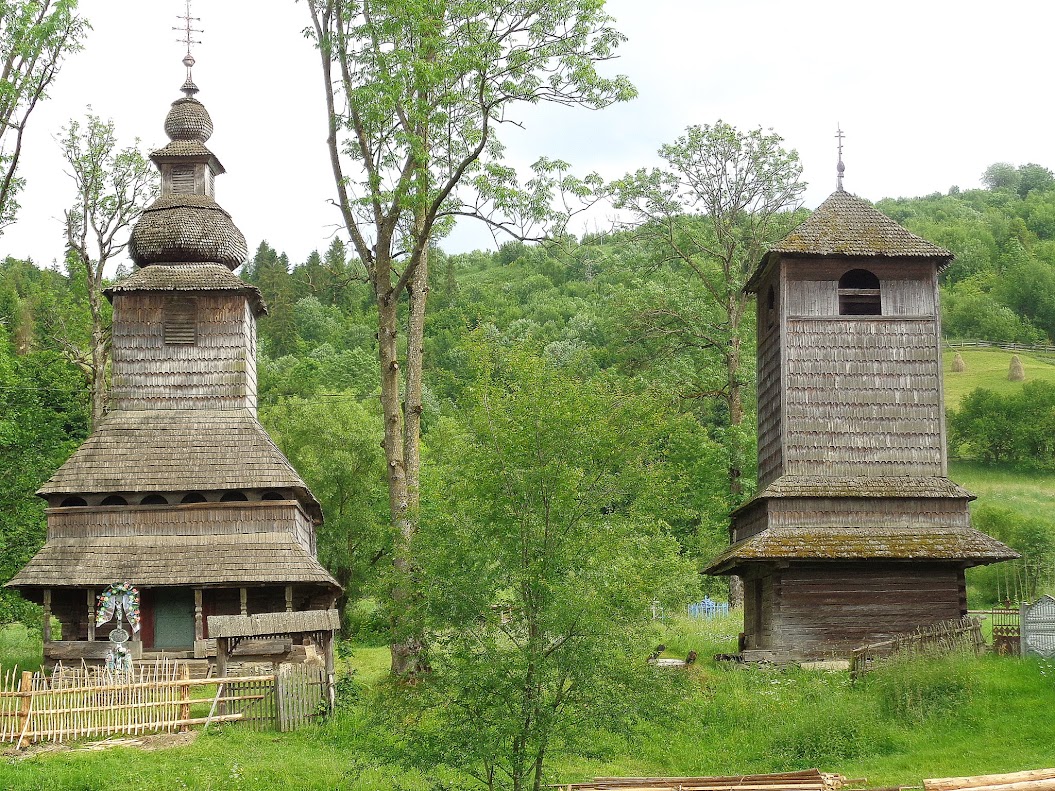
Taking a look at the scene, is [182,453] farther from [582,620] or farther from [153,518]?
[582,620]

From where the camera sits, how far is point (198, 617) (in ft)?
83.9

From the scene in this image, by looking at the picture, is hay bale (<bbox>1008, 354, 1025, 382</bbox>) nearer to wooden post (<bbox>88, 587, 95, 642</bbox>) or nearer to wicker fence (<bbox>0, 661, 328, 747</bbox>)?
wooden post (<bbox>88, 587, 95, 642</bbox>)

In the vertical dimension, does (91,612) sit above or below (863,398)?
below

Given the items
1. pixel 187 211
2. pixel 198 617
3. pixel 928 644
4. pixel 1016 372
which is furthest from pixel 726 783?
pixel 1016 372

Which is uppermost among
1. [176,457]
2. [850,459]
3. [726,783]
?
[176,457]

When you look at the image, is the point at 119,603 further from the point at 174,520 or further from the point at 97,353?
the point at 97,353

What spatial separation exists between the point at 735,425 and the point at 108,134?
64.2 ft

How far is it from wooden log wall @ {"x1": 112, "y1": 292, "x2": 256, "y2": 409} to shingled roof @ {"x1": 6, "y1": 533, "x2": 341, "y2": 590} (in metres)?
4.02

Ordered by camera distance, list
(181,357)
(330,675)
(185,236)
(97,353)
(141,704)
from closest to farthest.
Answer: (141,704) → (330,675) → (181,357) → (185,236) → (97,353)

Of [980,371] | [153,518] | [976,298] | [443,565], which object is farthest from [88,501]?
[976,298]

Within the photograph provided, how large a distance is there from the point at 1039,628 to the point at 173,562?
17.2m

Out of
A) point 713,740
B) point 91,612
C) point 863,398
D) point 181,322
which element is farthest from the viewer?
point 181,322

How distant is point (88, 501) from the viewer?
2688 centimetres

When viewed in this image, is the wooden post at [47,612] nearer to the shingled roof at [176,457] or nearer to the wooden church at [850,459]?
the shingled roof at [176,457]
